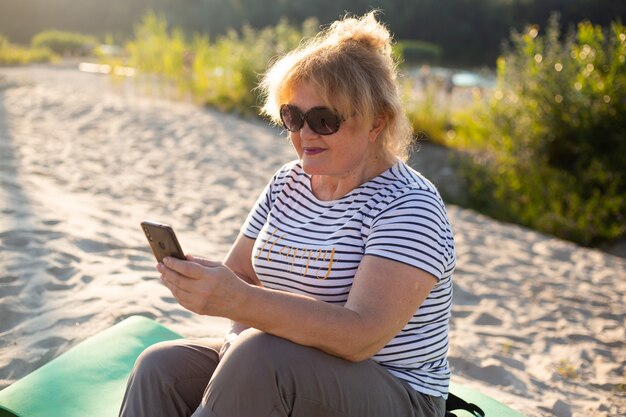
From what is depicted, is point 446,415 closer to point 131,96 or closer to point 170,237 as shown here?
point 170,237

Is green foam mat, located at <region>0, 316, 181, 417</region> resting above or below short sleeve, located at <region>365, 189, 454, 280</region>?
below

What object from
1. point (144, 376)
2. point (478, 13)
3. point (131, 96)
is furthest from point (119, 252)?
point (478, 13)

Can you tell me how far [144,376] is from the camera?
181 centimetres

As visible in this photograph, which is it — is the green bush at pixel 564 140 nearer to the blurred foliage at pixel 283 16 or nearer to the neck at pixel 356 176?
the neck at pixel 356 176

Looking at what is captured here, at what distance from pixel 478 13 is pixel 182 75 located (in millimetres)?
31232

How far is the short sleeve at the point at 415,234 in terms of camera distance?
164cm

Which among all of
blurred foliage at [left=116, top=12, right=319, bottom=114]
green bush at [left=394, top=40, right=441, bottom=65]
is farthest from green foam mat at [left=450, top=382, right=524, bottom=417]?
green bush at [left=394, top=40, right=441, bottom=65]

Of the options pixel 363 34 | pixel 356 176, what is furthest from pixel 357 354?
pixel 363 34

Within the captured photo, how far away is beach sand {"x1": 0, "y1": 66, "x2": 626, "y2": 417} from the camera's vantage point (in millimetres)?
3170

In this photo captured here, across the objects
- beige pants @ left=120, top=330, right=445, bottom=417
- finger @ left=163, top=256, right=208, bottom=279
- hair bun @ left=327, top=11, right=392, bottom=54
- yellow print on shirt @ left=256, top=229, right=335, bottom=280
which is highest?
hair bun @ left=327, top=11, right=392, bottom=54

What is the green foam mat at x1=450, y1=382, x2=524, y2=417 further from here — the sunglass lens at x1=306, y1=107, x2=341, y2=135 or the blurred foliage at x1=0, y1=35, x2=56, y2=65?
the blurred foliage at x1=0, y1=35, x2=56, y2=65

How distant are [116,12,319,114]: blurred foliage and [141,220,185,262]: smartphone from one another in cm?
864

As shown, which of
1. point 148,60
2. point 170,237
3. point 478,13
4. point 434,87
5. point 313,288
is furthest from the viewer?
point 478,13

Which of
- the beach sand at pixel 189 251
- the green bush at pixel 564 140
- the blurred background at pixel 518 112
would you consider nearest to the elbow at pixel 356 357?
the blurred background at pixel 518 112
